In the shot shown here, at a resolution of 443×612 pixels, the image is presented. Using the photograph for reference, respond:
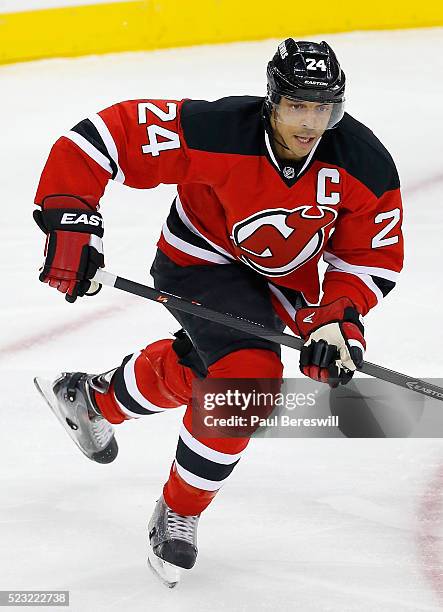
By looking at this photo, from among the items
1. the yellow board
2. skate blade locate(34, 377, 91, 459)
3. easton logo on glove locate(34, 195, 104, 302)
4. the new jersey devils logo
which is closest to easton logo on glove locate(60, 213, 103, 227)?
easton logo on glove locate(34, 195, 104, 302)

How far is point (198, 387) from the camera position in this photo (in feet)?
8.50

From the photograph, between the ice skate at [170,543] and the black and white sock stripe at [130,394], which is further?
the black and white sock stripe at [130,394]

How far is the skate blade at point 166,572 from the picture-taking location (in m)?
2.47

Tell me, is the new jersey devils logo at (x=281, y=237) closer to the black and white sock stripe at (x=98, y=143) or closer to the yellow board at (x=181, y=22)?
the black and white sock stripe at (x=98, y=143)

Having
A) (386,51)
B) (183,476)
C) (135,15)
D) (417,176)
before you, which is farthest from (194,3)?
(183,476)

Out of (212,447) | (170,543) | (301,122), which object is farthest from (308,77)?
(170,543)

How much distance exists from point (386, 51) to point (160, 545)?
11.1 feet

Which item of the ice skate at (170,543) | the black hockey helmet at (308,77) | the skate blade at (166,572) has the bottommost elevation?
the skate blade at (166,572)

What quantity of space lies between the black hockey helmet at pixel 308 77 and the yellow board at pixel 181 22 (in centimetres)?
298

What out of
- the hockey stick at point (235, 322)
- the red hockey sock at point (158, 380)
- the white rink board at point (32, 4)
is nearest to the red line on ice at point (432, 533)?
the hockey stick at point (235, 322)

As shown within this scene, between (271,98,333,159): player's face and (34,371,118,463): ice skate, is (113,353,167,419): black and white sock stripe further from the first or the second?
(271,98,333,159): player's face

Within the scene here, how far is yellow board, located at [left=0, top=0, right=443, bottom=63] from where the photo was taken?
5238 mm

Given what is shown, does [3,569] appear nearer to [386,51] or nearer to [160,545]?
[160,545]

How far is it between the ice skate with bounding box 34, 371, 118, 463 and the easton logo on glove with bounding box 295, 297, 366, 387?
689 mm
